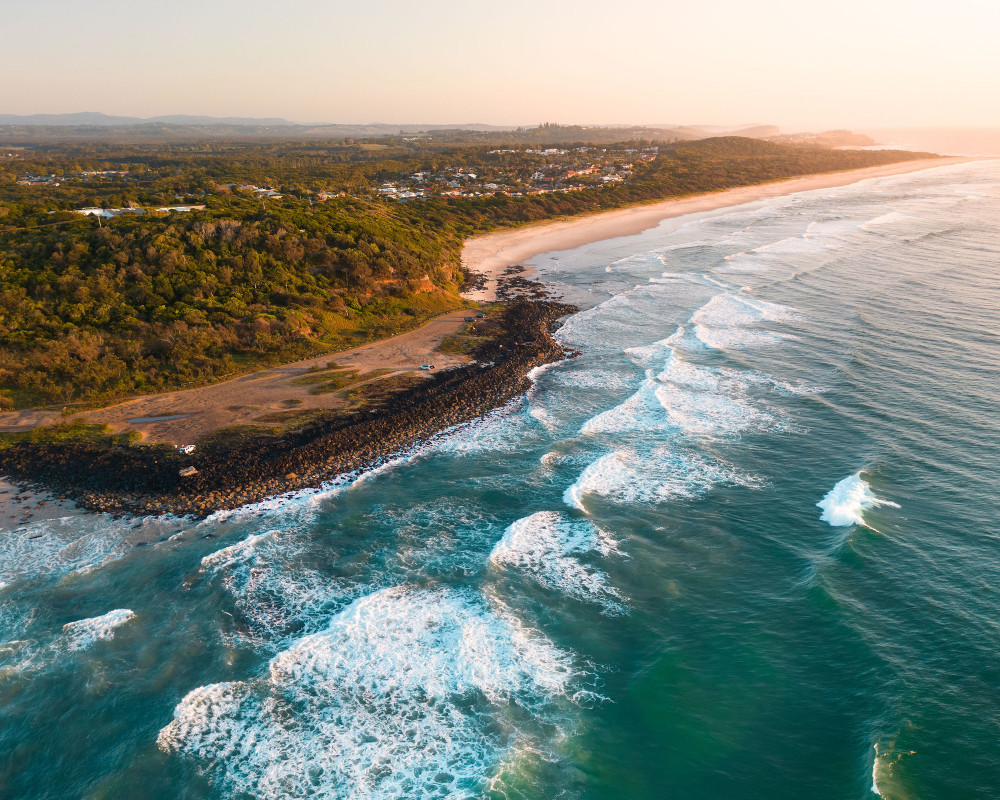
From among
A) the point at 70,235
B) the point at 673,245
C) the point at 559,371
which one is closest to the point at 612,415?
the point at 559,371

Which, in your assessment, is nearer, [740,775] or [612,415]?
[740,775]

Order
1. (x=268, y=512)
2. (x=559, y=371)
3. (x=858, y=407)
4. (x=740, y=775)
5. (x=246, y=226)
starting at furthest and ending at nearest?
(x=246, y=226) < (x=559, y=371) < (x=858, y=407) < (x=268, y=512) < (x=740, y=775)

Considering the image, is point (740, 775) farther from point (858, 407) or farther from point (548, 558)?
point (858, 407)

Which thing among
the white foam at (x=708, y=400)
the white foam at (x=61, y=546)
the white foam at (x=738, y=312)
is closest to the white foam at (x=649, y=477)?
the white foam at (x=708, y=400)

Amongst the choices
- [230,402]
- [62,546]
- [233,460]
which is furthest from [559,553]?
[230,402]

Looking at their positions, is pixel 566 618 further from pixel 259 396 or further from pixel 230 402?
pixel 230 402

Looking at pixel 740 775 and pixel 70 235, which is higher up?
pixel 70 235

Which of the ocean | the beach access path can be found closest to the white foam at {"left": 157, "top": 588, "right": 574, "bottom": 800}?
the ocean
